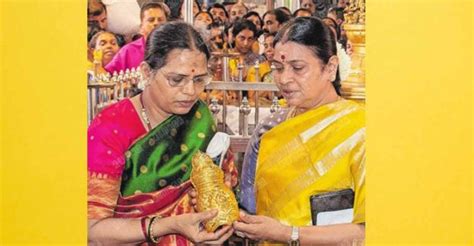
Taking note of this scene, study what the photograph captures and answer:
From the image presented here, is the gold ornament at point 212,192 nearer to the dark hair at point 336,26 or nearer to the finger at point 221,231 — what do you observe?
the finger at point 221,231

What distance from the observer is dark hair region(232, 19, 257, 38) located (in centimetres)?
316

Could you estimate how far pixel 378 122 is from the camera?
3221 millimetres

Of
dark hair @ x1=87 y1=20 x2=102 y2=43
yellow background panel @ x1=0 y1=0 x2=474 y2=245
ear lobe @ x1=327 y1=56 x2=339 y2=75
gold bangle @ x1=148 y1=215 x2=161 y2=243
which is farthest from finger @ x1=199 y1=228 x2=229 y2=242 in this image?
dark hair @ x1=87 y1=20 x2=102 y2=43

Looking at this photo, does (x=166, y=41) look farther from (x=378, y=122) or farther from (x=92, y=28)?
(x=378, y=122)

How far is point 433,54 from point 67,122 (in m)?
1.32

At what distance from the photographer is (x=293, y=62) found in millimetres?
3131

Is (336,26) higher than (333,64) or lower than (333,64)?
higher

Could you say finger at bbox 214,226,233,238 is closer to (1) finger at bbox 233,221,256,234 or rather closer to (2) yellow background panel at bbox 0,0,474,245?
(1) finger at bbox 233,221,256,234

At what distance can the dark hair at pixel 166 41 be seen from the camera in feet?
10.1

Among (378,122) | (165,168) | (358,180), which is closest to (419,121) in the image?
(378,122)

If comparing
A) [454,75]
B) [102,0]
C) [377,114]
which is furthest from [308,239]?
[102,0]

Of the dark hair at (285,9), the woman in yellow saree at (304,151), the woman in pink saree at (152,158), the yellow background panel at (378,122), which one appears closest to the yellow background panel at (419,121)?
the yellow background panel at (378,122)

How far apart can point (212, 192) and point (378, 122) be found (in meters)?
0.65

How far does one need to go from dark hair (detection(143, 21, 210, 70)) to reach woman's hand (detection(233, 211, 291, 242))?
61 cm
